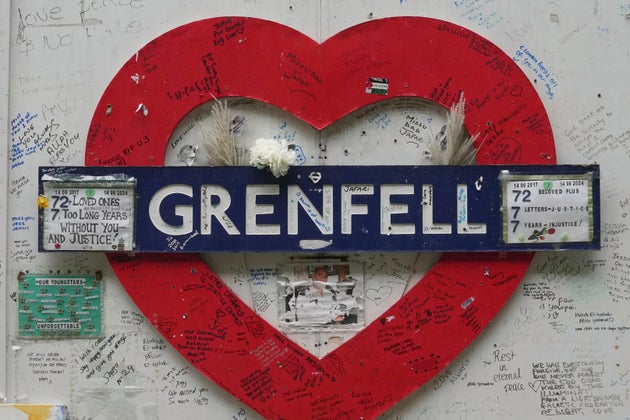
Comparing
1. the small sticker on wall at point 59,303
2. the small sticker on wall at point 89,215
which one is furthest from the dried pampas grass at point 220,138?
the small sticker on wall at point 59,303

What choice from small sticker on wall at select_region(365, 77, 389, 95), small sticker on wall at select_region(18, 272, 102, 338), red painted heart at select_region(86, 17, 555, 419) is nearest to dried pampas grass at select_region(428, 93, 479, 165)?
red painted heart at select_region(86, 17, 555, 419)

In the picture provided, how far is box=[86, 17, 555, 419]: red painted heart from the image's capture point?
209cm

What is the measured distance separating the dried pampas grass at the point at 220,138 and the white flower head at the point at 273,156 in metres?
0.09

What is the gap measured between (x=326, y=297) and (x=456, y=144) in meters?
0.72

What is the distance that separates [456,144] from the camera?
2074 millimetres

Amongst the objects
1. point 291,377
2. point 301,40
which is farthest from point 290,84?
point 291,377

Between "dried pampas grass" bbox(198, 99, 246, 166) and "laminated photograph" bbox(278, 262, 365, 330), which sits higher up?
"dried pampas grass" bbox(198, 99, 246, 166)

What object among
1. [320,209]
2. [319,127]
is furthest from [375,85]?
[320,209]

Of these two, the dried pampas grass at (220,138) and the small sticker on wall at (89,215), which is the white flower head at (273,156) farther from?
the small sticker on wall at (89,215)

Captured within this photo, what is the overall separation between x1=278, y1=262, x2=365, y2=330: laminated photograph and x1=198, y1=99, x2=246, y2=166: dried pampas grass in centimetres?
48

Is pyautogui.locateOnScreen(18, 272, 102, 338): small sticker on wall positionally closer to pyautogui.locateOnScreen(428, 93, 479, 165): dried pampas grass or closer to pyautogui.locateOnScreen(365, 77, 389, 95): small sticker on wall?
pyautogui.locateOnScreen(365, 77, 389, 95): small sticker on wall

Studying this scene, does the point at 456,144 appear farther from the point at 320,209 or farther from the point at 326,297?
the point at 326,297

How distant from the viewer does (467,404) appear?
218 centimetres

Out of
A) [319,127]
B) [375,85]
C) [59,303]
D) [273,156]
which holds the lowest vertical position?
[59,303]
